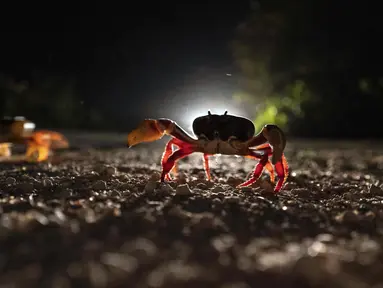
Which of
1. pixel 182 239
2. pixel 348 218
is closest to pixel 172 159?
pixel 348 218

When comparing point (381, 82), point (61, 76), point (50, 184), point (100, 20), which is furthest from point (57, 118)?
point (50, 184)

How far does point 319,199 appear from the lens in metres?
2.70

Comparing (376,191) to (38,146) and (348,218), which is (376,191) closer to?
(348,218)

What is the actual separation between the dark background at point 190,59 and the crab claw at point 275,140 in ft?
29.6

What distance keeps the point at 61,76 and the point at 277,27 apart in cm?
723

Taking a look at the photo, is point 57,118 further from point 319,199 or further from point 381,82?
point 319,199

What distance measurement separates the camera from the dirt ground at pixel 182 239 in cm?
121

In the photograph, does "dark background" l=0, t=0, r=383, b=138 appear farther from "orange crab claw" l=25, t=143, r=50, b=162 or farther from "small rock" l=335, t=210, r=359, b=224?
"small rock" l=335, t=210, r=359, b=224

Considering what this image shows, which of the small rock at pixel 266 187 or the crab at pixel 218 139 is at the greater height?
the crab at pixel 218 139

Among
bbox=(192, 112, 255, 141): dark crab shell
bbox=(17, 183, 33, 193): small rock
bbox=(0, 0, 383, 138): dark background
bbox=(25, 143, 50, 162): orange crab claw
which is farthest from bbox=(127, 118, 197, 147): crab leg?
bbox=(0, 0, 383, 138): dark background

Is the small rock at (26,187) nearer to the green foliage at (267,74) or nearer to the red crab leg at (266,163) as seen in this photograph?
the red crab leg at (266,163)

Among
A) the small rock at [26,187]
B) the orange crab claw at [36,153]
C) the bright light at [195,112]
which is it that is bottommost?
the small rock at [26,187]

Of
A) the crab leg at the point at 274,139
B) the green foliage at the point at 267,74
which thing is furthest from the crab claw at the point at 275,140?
the green foliage at the point at 267,74

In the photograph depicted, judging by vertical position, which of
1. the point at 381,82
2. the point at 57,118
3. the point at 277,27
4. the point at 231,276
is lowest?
the point at 231,276
